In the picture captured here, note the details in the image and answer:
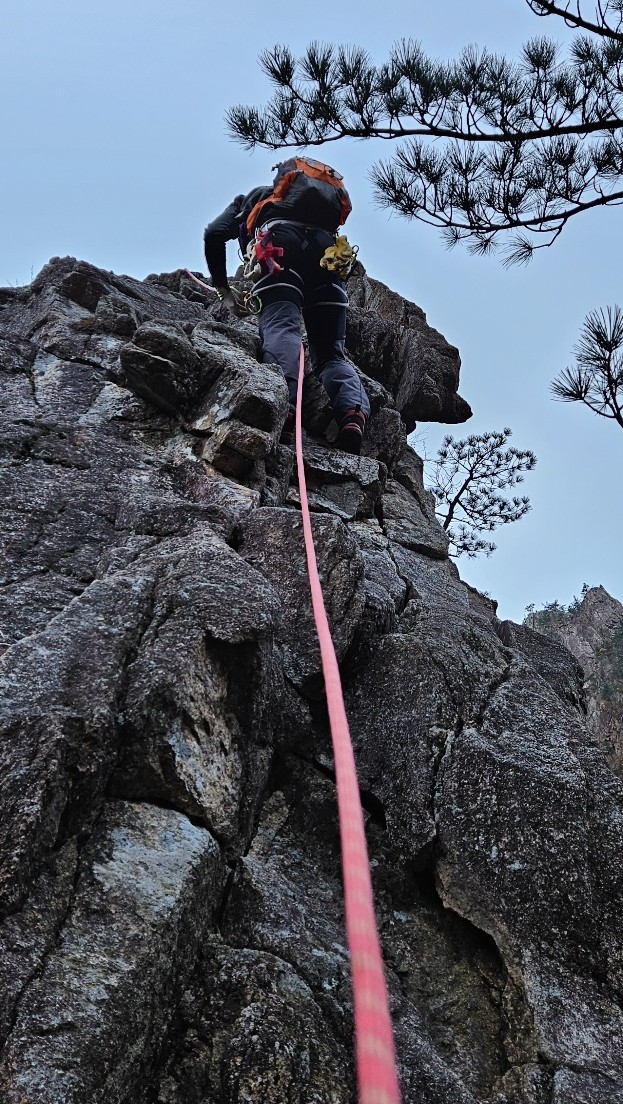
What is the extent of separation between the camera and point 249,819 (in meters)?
3.05

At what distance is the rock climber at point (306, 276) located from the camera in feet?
23.0

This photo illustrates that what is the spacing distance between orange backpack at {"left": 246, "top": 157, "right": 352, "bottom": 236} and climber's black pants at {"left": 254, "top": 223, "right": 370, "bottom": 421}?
0.18 m

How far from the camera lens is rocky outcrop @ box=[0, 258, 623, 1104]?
7.13 ft

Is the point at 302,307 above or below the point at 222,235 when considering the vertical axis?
below

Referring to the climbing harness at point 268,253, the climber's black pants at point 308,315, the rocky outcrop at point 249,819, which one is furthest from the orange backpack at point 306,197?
the rocky outcrop at point 249,819

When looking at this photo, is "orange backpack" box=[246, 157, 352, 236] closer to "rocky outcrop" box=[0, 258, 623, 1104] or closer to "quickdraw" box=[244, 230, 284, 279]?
"quickdraw" box=[244, 230, 284, 279]

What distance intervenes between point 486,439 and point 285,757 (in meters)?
13.1

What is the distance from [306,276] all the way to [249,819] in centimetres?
604

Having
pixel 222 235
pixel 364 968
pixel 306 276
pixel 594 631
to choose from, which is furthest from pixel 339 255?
pixel 594 631

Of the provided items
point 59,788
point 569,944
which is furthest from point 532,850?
point 59,788

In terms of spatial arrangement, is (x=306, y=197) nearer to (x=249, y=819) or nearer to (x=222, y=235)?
(x=222, y=235)

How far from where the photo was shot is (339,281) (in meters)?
7.70

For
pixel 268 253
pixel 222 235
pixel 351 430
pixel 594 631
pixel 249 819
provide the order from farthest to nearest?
1. pixel 594 631
2. pixel 222 235
3. pixel 268 253
4. pixel 351 430
5. pixel 249 819

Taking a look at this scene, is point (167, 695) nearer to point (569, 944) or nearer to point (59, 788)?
point (59, 788)
